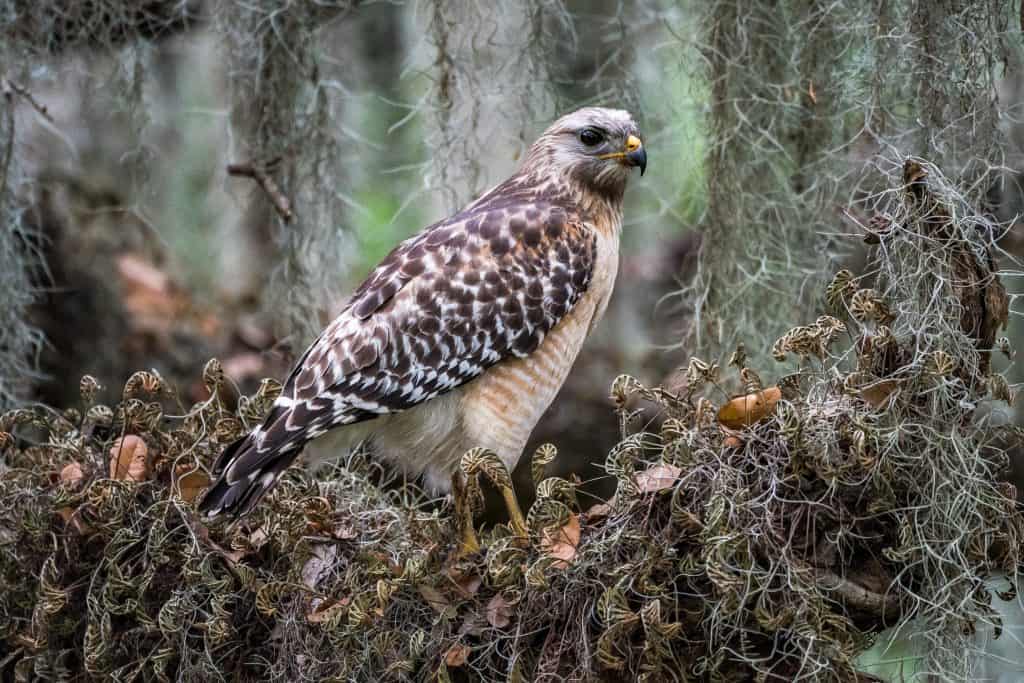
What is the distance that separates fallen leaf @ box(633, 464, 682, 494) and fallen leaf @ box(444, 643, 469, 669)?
0.62 meters

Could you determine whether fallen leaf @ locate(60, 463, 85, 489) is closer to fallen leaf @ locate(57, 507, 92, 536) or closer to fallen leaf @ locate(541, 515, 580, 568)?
fallen leaf @ locate(57, 507, 92, 536)

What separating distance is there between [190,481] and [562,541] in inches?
45.5

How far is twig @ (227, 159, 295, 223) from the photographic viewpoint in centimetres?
488

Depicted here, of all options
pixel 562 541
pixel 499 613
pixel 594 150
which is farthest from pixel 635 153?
pixel 499 613

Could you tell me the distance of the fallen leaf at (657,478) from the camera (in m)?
2.92

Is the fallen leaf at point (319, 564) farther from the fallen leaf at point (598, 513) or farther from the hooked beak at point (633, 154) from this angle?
the hooked beak at point (633, 154)

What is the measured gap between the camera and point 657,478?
295 cm

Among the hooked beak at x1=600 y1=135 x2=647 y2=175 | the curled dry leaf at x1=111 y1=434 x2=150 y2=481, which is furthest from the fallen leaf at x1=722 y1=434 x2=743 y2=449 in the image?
the curled dry leaf at x1=111 y1=434 x2=150 y2=481

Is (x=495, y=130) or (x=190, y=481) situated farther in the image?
(x=495, y=130)

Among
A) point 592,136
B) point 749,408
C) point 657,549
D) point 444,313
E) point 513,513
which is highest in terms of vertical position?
point 592,136

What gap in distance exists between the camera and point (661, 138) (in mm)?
5320

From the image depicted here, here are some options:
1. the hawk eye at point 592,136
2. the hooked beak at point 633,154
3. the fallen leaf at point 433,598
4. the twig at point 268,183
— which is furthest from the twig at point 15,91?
the fallen leaf at point 433,598

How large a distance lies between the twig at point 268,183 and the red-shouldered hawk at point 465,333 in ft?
2.88

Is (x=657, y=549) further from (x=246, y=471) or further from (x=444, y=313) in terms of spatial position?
(x=444, y=313)
